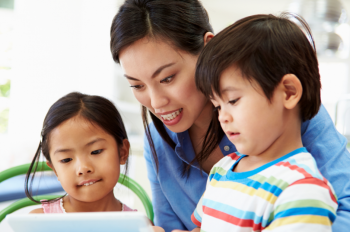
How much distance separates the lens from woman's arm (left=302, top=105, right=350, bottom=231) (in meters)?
0.76

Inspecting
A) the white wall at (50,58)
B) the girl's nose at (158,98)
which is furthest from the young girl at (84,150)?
the white wall at (50,58)

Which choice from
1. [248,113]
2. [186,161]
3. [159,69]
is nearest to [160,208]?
[186,161]

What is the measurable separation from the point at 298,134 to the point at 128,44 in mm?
533

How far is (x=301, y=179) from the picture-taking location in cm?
65

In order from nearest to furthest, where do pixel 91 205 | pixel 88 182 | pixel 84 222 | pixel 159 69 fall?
1. pixel 84 222
2. pixel 159 69
3. pixel 88 182
4. pixel 91 205

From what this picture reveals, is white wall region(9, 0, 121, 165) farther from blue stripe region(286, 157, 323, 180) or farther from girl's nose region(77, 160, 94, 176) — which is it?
blue stripe region(286, 157, 323, 180)

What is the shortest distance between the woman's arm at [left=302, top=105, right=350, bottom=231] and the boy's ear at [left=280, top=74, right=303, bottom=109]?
21 centimetres

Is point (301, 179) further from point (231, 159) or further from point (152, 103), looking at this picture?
point (152, 103)

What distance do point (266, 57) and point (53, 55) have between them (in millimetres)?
2352

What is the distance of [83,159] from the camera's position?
3.45ft

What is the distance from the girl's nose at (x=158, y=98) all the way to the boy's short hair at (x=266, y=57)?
0.19m

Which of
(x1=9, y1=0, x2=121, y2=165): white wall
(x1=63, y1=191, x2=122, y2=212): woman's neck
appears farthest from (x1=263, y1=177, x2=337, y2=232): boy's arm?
(x1=9, y1=0, x2=121, y2=165): white wall

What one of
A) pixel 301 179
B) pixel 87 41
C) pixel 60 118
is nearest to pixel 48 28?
pixel 87 41

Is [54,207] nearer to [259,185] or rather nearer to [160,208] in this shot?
[160,208]
